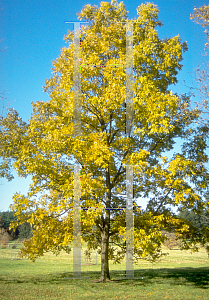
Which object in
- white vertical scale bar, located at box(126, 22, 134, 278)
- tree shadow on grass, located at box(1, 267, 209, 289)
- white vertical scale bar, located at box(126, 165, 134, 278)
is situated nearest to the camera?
white vertical scale bar, located at box(126, 165, 134, 278)

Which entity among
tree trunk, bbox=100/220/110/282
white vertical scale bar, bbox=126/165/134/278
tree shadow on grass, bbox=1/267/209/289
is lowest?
tree shadow on grass, bbox=1/267/209/289

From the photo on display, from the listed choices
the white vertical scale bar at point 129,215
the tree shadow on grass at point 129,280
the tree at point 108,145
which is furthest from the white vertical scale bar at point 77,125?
the tree shadow on grass at point 129,280

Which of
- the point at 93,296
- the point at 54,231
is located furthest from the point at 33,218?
the point at 93,296

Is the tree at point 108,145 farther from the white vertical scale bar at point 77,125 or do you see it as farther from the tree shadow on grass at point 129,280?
the tree shadow on grass at point 129,280

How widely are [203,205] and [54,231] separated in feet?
17.3

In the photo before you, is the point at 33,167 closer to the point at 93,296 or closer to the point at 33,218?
the point at 33,218

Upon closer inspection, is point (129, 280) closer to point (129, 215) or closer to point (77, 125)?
→ point (129, 215)

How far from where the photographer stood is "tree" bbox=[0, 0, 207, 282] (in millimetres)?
8352

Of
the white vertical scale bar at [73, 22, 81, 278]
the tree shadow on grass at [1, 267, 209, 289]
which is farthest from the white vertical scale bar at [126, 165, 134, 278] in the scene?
the tree shadow on grass at [1, 267, 209, 289]

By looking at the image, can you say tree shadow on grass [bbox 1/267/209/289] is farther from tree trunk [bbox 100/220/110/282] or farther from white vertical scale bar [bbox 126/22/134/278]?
white vertical scale bar [bbox 126/22/134/278]

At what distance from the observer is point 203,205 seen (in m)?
9.24

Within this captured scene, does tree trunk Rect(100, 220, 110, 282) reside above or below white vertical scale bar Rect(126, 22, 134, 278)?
below

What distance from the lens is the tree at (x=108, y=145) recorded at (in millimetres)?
8352

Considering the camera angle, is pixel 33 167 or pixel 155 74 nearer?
pixel 33 167
